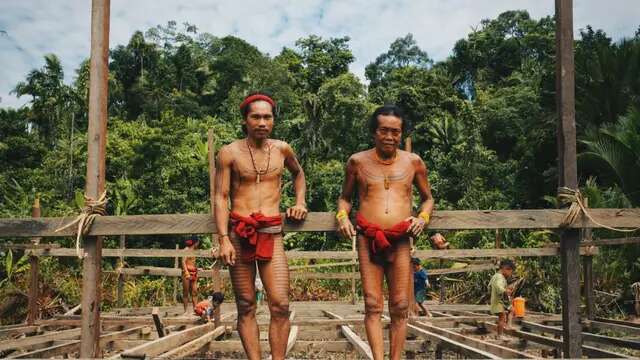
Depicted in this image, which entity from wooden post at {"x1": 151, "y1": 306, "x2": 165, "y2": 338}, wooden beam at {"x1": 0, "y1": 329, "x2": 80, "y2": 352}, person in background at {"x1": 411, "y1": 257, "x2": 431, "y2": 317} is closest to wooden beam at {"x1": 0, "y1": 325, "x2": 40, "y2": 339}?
wooden beam at {"x1": 0, "y1": 329, "x2": 80, "y2": 352}

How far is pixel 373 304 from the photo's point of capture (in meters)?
2.96

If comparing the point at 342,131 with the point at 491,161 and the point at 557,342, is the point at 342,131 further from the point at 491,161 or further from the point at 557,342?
the point at 557,342

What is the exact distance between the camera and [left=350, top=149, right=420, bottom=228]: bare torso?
307 cm

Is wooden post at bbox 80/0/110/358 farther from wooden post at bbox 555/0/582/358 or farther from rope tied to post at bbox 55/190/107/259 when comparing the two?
wooden post at bbox 555/0/582/358

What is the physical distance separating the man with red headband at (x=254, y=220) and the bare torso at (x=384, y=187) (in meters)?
0.36

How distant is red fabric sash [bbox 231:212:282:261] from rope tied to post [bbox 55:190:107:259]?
95cm

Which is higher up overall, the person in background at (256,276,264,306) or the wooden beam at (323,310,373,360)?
the wooden beam at (323,310,373,360)

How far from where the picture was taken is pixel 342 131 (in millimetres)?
23469

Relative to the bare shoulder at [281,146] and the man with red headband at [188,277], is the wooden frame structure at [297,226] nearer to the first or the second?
the bare shoulder at [281,146]

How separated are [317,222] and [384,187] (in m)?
0.42

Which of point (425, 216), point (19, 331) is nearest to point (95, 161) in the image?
point (425, 216)

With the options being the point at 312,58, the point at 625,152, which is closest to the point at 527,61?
the point at 312,58

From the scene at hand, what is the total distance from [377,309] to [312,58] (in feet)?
85.3

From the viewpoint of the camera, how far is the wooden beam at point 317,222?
3.17m
